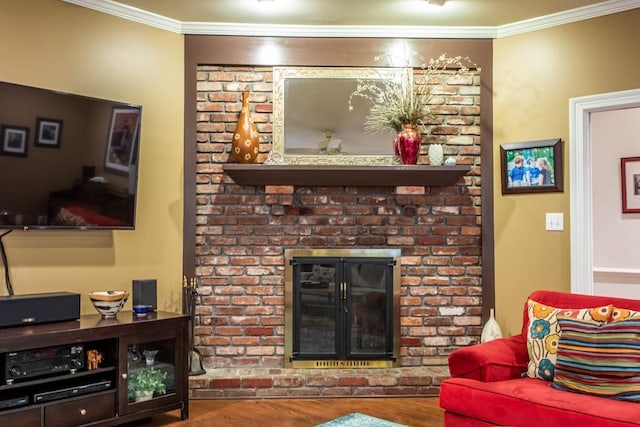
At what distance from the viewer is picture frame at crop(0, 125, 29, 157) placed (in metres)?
2.96

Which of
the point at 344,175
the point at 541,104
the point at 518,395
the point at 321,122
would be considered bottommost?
the point at 518,395

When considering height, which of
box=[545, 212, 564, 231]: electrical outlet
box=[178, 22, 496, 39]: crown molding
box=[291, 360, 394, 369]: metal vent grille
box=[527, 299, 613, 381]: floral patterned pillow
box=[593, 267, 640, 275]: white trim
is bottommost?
box=[291, 360, 394, 369]: metal vent grille

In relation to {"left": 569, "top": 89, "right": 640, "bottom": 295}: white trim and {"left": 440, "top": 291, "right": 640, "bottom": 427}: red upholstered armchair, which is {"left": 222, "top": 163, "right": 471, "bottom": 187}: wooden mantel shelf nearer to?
{"left": 569, "top": 89, "right": 640, "bottom": 295}: white trim

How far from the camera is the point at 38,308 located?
2973 mm

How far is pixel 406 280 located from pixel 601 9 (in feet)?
7.16

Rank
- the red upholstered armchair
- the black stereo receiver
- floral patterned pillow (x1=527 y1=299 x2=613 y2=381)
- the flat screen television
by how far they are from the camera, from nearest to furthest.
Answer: the red upholstered armchair < floral patterned pillow (x1=527 y1=299 x2=613 y2=381) < the black stereo receiver < the flat screen television

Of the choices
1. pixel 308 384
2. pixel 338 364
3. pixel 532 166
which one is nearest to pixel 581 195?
pixel 532 166

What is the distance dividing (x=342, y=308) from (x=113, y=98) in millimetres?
2083

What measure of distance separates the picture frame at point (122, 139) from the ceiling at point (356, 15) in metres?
0.75

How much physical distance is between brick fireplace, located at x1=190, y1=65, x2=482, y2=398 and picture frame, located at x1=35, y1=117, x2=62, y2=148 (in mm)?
1030

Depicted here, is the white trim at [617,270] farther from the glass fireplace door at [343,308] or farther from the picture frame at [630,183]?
the glass fireplace door at [343,308]

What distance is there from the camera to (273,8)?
12.1 feet

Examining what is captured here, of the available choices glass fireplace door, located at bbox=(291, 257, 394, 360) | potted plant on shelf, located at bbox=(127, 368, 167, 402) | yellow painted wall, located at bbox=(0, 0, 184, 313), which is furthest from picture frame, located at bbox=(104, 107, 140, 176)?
glass fireplace door, located at bbox=(291, 257, 394, 360)

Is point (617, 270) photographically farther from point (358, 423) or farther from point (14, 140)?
point (14, 140)
